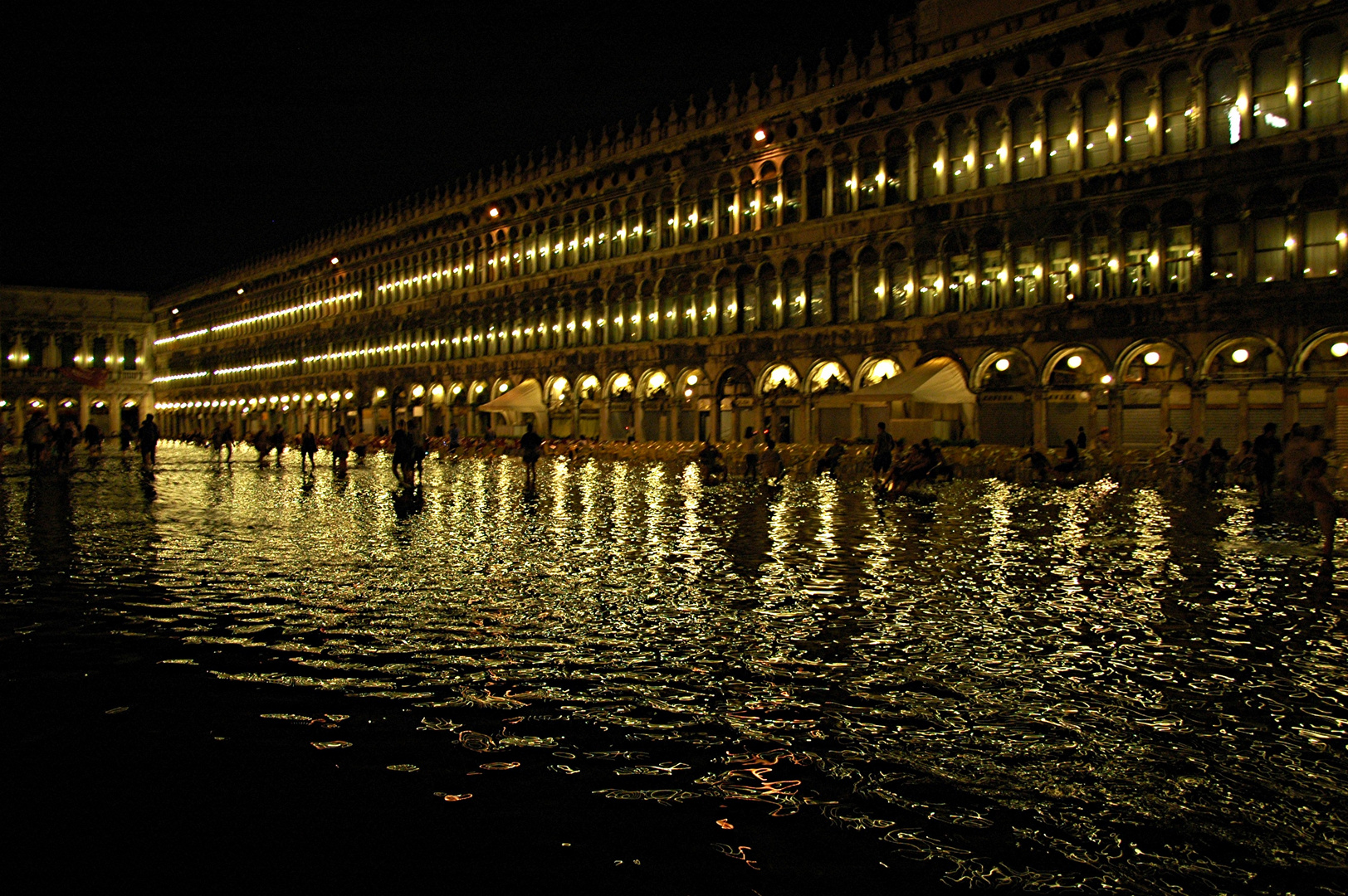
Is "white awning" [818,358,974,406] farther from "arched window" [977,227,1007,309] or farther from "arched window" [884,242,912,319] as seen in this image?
"arched window" [884,242,912,319]

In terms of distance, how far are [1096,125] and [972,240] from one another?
531 centimetres

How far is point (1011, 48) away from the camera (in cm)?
3412

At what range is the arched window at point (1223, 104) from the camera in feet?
96.9

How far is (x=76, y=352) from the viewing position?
104m

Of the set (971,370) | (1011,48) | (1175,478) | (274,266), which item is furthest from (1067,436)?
(274,266)

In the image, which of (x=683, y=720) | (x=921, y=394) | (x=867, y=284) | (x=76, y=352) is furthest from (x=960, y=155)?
(x=76, y=352)

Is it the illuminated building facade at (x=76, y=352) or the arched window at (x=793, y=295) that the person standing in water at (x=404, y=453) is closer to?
the arched window at (x=793, y=295)

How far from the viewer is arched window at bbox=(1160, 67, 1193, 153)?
3053cm

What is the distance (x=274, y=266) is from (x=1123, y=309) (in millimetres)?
72040

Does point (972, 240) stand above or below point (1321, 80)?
below

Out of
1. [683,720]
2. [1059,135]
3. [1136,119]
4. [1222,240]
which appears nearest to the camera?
[683,720]

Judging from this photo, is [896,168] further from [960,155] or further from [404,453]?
[404,453]

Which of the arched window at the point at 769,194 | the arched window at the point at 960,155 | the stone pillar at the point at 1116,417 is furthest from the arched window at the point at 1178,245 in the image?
the arched window at the point at 769,194

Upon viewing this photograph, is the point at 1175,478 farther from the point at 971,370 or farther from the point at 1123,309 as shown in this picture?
the point at 971,370
